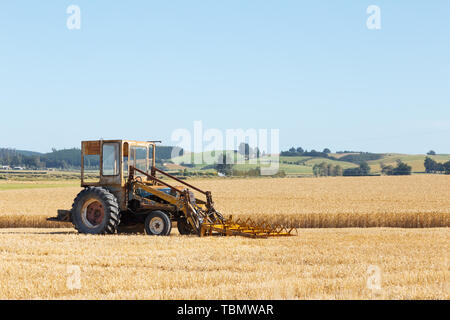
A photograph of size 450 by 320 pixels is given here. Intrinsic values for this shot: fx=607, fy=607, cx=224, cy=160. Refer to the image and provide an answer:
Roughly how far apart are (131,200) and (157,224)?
4.71 feet

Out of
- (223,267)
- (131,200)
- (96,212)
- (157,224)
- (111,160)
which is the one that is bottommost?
(223,267)

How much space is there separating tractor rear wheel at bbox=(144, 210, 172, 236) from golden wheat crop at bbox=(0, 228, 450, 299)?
2.73ft

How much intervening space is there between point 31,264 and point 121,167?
6.63m

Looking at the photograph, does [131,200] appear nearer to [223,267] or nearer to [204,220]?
[204,220]

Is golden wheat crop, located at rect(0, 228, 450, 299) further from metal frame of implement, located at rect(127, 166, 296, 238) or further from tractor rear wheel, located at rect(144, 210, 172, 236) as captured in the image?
tractor rear wheel, located at rect(144, 210, 172, 236)

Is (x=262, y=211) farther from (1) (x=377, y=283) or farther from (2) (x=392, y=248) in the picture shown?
(1) (x=377, y=283)

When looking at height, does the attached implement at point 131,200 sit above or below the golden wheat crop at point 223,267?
above

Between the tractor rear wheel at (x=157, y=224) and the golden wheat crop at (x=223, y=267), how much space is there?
833mm

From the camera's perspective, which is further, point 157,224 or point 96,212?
point 96,212

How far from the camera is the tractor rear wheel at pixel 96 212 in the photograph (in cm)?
1805

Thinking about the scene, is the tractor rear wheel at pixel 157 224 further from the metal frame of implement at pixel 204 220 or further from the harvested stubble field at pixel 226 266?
the harvested stubble field at pixel 226 266

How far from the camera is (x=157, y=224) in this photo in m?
17.9

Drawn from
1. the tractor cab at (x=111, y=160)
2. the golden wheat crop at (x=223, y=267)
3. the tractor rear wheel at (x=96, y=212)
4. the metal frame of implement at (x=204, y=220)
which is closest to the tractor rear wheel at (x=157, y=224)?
the metal frame of implement at (x=204, y=220)

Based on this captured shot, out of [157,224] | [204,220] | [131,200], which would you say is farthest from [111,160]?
[204,220]
